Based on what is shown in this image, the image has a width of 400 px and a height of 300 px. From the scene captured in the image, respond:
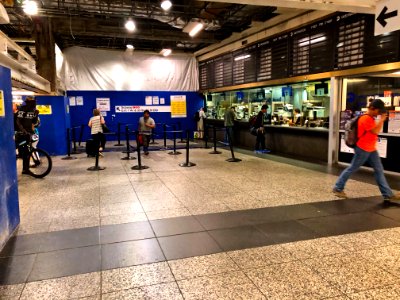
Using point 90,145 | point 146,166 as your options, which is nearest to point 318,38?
point 146,166

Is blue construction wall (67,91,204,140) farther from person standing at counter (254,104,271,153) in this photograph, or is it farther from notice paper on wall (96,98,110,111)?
person standing at counter (254,104,271,153)

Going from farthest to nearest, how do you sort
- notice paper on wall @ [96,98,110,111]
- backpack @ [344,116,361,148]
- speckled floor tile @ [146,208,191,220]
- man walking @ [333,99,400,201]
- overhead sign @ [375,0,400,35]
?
notice paper on wall @ [96,98,110,111], overhead sign @ [375,0,400,35], backpack @ [344,116,361,148], man walking @ [333,99,400,201], speckled floor tile @ [146,208,191,220]

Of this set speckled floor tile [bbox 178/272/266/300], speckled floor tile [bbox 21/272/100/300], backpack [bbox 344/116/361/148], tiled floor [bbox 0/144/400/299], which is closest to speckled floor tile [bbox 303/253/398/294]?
tiled floor [bbox 0/144/400/299]

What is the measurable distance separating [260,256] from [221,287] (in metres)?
0.69

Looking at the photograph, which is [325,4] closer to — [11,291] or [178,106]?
[11,291]

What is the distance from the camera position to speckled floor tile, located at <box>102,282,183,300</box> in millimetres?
2578

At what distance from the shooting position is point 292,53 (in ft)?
29.6

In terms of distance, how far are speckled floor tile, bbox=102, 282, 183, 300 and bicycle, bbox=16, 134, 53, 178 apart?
5.23 metres

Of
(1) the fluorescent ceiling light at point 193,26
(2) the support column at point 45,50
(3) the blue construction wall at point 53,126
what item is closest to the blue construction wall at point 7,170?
(1) the fluorescent ceiling light at point 193,26

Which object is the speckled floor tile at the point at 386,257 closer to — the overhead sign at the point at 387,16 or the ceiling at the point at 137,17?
the overhead sign at the point at 387,16

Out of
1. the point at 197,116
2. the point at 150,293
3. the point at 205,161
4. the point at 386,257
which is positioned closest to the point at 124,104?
the point at 197,116

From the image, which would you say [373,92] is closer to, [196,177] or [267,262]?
[196,177]

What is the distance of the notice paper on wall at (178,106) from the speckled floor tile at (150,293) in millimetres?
12698

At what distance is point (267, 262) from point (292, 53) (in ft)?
23.7
